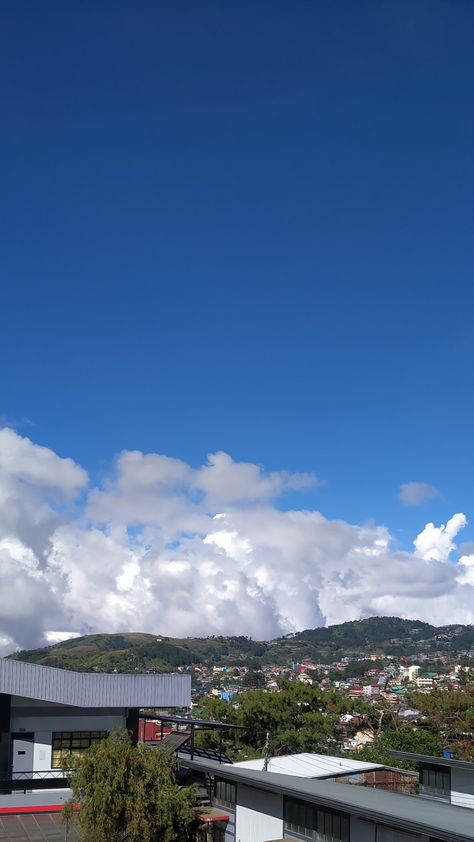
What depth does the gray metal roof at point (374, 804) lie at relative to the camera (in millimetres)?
20156

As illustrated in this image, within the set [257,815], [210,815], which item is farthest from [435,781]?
[210,815]

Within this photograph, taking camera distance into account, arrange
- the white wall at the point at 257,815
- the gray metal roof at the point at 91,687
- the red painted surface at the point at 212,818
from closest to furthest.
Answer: the white wall at the point at 257,815 → the red painted surface at the point at 212,818 → the gray metal roof at the point at 91,687

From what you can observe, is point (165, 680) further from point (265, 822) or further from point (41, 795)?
point (265, 822)

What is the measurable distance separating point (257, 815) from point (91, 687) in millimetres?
11336

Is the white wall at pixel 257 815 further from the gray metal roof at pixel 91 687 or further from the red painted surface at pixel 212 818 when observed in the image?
the gray metal roof at pixel 91 687

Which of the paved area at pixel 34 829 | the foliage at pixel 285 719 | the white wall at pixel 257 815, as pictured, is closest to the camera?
the white wall at pixel 257 815

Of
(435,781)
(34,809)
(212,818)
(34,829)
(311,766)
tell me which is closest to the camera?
(212,818)

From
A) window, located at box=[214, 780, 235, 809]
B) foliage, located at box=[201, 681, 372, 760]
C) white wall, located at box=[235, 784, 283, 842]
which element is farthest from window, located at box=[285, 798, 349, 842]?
foliage, located at box=[201, 681, 372, 760]

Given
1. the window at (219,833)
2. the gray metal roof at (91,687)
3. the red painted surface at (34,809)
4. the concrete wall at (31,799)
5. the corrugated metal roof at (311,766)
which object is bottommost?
the window at (219,833)

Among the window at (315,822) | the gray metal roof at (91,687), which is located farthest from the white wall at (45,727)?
the window at (315,822)

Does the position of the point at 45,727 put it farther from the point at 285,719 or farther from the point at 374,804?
the point at 285,719

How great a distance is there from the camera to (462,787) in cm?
3331

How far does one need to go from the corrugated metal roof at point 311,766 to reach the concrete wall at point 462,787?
5.94 meters

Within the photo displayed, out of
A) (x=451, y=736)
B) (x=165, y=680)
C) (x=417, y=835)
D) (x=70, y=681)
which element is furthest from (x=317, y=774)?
(x=451, y=736)
